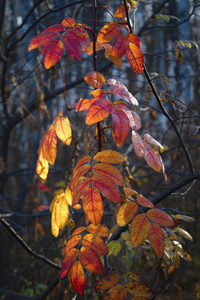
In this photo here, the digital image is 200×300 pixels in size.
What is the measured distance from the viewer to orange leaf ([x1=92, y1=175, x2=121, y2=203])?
706mm

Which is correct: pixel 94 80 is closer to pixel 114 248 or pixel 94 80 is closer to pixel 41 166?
A: pixel 41 166

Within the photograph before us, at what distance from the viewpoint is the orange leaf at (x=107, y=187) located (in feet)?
2.32

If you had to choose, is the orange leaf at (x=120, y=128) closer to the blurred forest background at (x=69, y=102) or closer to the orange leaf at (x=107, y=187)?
the orange leaf at (x=107, y=187)

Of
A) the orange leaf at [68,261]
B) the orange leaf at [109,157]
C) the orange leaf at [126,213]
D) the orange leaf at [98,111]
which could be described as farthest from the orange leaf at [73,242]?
the orange leaf at [98,111]

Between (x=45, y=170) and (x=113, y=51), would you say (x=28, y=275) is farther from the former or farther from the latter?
(x=113, y=51)

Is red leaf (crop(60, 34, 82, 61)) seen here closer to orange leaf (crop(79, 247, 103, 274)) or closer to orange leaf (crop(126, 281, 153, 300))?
orange leaf (crop(79, 247, 103, 274))

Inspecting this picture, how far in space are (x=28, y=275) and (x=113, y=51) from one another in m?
2.47

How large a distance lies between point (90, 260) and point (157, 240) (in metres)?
0.19

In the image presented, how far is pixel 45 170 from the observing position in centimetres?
88

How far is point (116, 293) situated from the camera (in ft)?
2.81

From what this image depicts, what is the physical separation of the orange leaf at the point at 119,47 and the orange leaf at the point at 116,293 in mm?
673

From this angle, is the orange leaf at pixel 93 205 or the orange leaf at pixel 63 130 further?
the orange leaf at pixel 63 130

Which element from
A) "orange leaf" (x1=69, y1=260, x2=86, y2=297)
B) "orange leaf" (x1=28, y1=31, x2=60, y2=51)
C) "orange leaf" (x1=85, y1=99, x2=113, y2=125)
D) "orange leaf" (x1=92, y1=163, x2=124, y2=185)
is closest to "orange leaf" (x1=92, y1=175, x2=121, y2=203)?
Answer: "orange leaf" (x1=92, y1=163, x2=124, y2=185)

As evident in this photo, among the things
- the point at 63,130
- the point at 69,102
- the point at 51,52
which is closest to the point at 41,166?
the point at 63,130
